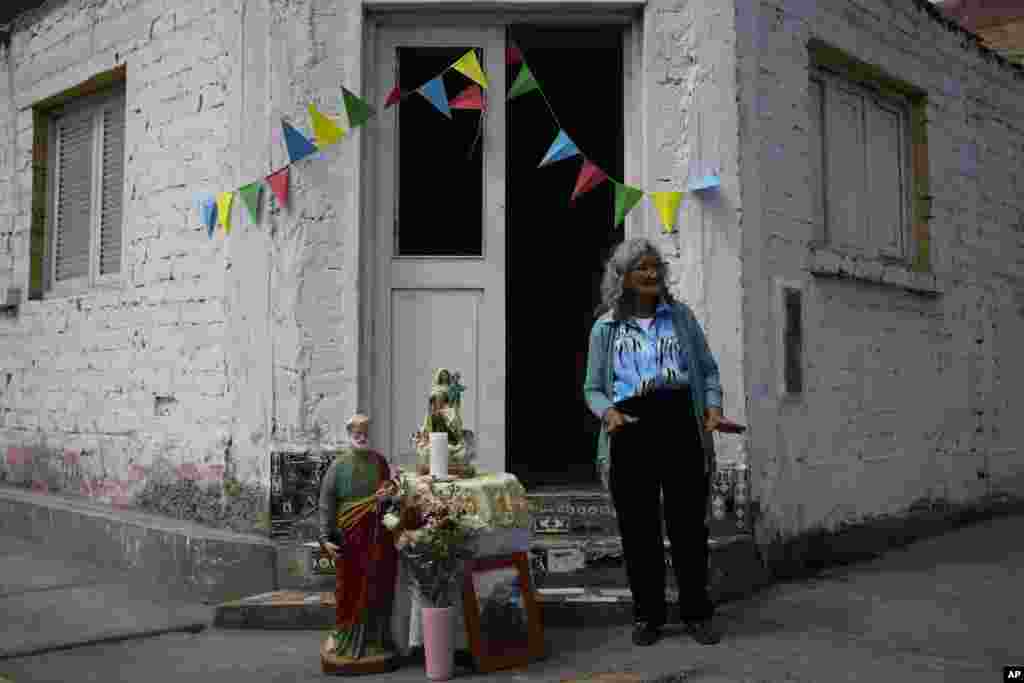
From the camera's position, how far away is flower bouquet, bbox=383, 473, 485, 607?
385 centimetres

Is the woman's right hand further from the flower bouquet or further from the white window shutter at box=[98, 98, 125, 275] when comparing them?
the white window shutter at box=[98, 98, 125, 275]

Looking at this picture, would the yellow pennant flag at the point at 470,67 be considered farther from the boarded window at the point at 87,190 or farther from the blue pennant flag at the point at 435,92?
the boarded window at the point at 87,190

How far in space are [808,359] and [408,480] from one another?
10.1 ft

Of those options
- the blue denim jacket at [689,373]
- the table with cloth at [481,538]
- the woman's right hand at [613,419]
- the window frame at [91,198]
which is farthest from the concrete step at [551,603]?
the window frame at [91,198]

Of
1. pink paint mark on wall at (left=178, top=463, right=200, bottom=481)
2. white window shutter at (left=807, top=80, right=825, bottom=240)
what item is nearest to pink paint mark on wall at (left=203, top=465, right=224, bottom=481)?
pink paint mark on wall at (left=178, top=463, right=200, bottom=481)

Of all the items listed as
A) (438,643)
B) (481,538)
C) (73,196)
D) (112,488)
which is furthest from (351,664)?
(73,196)

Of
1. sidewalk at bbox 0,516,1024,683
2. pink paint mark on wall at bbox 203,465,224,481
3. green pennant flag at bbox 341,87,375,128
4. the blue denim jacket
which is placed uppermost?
green pennant flag at bbox 341,87,375,128

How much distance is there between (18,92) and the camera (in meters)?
8.07

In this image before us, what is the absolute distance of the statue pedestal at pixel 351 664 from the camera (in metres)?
3.93

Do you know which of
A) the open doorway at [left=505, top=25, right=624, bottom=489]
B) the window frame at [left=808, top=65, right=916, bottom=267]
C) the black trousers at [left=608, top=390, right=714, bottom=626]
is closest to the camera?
the black trousers at [left=608, top=390, right=714, bottom=626]

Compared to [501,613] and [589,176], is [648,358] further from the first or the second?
[589,176]

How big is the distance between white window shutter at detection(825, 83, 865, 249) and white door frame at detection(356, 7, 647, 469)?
182 centimetres

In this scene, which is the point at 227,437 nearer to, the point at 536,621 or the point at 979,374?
the point at 536,621

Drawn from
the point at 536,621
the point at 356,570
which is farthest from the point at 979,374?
the point at 356,570
